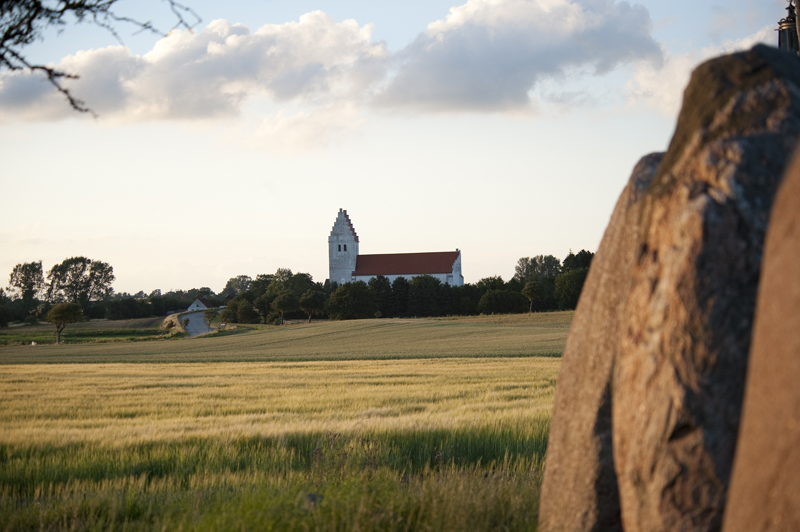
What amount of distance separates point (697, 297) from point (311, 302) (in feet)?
332

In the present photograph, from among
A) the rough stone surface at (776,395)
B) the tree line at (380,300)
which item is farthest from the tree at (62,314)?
the rough stone surface at (776,395)

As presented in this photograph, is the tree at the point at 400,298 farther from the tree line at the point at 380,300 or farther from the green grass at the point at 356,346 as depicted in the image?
the green grass at the point at 356,346

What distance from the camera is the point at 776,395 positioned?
1.84 meters

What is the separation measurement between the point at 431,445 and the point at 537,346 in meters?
34.0

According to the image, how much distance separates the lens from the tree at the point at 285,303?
10362 centimetres

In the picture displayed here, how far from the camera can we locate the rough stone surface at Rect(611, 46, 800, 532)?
2.42 meters

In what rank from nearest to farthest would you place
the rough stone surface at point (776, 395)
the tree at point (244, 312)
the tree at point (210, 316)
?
the rough stone surface at point (776, 395)
the tree at point (210, 316)
the tree at point (244, 312)

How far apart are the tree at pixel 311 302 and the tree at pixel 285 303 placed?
2856mm

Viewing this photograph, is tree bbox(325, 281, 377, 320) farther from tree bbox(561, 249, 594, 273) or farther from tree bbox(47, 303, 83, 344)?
tree bbox(561, 249, 594, 273)

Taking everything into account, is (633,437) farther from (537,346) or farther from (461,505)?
(537,346)

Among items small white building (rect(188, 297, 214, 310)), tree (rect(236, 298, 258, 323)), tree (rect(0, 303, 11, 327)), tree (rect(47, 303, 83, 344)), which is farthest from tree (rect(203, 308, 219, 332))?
small white building (rect(188, 297, 214, 310))

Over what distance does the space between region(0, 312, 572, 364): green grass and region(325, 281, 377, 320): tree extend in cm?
2020

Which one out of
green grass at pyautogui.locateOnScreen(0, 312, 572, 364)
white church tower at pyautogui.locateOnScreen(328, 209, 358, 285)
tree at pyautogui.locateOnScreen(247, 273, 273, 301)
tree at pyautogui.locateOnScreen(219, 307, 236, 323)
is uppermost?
white church tower at pyautogui.locateOnScreen(328, 209, 358, 285)

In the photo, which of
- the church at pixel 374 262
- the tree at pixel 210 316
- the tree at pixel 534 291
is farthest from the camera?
the church at pixel 374 262
